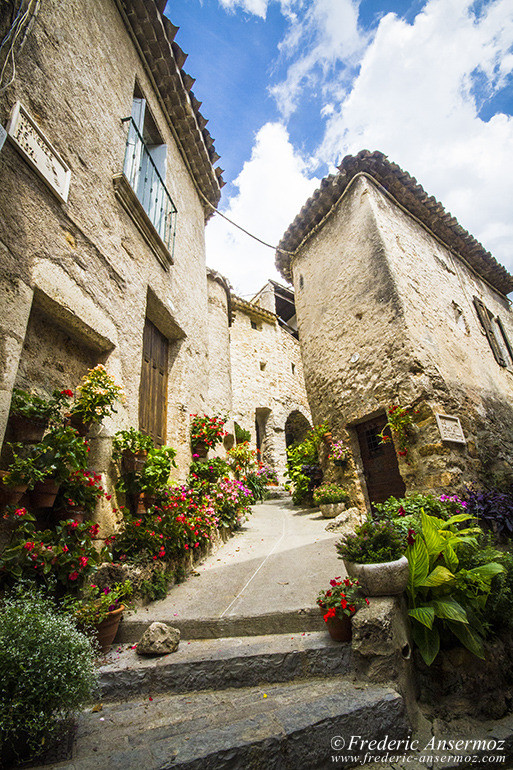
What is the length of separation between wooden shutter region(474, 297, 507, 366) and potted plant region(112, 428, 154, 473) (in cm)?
879

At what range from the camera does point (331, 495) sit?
6.42 meters

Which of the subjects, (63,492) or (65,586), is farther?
(63,492)

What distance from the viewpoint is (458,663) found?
2229mm

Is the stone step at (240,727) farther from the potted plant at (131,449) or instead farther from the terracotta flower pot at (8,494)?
the potted plant at (131,449)

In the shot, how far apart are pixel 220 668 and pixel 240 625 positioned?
39 centimetres

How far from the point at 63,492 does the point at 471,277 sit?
1093 centimetres

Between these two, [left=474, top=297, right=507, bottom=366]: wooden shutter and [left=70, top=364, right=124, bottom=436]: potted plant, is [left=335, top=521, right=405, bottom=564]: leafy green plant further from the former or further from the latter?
[left=474, top=297, right=507, bottom=366]: wooden shutter

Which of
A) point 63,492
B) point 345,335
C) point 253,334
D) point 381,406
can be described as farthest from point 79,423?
point 253,334

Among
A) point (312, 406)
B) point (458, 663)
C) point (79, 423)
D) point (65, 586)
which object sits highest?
point (312, 406)

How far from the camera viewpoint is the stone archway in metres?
15.6

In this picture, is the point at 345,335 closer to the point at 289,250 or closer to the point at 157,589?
the point at 289,250

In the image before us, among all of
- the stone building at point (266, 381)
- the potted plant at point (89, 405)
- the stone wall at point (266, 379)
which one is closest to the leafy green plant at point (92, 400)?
the potted plant at point (89, 405)

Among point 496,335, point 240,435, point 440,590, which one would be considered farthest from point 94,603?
point 496,335

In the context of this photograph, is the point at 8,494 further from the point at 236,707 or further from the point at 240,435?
the point at 240,435
